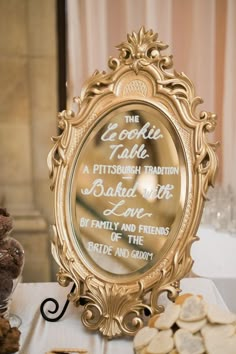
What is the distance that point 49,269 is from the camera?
1.69 m

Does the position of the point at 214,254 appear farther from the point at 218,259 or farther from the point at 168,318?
the point at 168,318

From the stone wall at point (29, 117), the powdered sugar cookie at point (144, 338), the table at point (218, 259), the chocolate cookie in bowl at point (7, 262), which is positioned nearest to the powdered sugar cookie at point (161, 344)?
the powdered sugar cookie at point (144, 338)

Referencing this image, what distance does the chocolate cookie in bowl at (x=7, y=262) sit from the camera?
70 centimetres

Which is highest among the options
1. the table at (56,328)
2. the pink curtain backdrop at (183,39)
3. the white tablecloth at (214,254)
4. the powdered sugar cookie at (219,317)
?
the pink curtain backdrop at (183,39)

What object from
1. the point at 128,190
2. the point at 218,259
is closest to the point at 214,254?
the point at 218,259

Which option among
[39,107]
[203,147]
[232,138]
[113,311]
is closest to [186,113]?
[203,147]

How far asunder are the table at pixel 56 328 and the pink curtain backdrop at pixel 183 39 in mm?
926

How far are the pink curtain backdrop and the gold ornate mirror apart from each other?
91 centimetres

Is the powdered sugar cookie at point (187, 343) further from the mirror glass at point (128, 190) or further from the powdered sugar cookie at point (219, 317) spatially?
the mirror glass at point (128, 190)

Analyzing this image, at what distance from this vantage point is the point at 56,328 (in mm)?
733

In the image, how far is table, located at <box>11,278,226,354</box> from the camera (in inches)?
26.3

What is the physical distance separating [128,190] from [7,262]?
23cm

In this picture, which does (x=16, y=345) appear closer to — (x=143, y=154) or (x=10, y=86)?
(x=143, y=154)

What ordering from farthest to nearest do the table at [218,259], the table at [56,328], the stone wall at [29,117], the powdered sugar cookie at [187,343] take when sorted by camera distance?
the stone wall at [29,117] → the table at [218,259] → the table at [56,328] → the powdered sugar cookie at [187,343]
